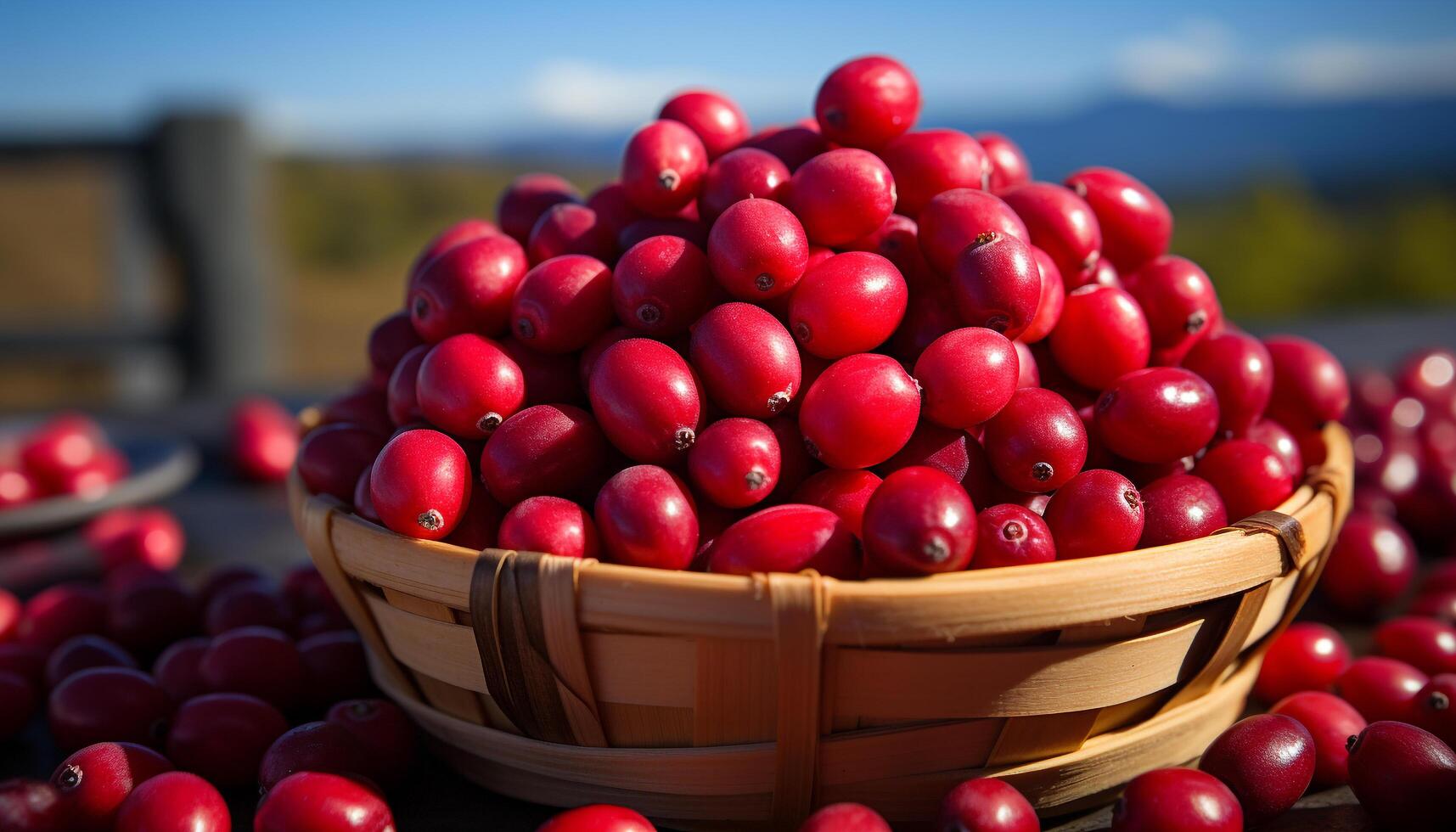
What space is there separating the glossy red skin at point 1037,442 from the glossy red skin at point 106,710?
3.79 ft

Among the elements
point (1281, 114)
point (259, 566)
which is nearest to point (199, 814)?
point (259, 566)

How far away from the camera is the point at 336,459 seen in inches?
58.9

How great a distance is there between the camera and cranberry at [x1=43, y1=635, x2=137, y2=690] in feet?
5.28

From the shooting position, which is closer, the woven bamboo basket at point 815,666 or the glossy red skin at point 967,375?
the woven bamboo basket at point 815,666

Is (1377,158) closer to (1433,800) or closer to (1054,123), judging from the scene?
(1054,123)

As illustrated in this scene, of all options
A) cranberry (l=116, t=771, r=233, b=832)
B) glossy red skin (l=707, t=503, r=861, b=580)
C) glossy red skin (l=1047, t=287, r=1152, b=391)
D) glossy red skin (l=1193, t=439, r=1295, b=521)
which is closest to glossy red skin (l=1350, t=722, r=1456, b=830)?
glossy red skin (l=1193, t=439, r=1295, b=521)

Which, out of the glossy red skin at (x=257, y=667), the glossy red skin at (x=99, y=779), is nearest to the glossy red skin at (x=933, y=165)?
the glossy red skin at (x=257, y=667)

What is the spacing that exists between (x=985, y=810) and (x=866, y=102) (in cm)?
95

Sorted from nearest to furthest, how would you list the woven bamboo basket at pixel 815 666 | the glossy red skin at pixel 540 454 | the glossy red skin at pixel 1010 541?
the woven bamboo basket at pixel 815 666, the glossy red skin at pixel 1010 541, the glossy red skin at pixel 540 454

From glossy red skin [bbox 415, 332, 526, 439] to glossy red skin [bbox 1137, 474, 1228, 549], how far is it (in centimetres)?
78

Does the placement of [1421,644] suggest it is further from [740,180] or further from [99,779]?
[99,779]

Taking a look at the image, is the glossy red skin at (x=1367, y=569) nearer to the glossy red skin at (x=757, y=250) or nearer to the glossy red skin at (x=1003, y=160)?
the glossy red skin at (x=1003, y=160)

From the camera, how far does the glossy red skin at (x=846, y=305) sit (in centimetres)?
131

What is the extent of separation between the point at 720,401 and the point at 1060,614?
1.54 ft
